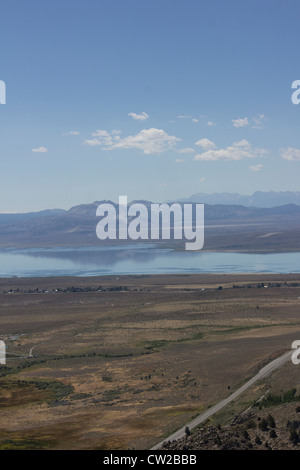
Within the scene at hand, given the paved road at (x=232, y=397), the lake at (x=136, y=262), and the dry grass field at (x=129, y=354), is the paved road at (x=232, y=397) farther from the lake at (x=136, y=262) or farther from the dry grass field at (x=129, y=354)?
the lake at (x=136, y=262)

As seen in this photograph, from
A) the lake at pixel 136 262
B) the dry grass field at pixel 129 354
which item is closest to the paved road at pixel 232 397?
the dry grass field at pixel 129 354

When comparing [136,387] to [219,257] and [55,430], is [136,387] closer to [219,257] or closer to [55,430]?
[55,430]

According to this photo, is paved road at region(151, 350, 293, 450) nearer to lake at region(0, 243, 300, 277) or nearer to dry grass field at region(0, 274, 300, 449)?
dry grass field at region(0, 274, 300, 449)

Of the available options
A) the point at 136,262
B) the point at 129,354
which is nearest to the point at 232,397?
the point at 129,354

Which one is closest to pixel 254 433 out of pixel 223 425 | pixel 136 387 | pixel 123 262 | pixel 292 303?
pixel 223 425

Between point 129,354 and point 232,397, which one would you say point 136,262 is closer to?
point 129,354
